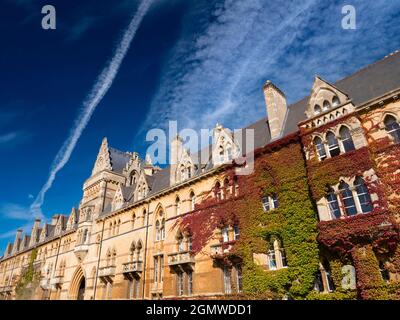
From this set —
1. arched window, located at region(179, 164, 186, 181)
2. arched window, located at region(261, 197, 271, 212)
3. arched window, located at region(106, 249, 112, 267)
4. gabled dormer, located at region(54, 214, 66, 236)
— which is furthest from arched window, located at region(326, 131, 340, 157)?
gabled dormer, located at region(54, 214, 66, 236)

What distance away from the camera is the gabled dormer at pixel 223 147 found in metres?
26.0

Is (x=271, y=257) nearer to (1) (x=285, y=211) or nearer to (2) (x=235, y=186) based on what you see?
(1) (x=285, y=211)

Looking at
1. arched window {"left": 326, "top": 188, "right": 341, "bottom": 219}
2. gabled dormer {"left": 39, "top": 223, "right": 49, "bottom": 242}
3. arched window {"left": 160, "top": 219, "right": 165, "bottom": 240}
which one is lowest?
arched window {"left": 326, "top": 188, "right": 341, "bottom": 219}

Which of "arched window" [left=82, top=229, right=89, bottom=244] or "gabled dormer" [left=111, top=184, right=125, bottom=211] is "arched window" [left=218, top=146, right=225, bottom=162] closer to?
"gabled dormer" [left=111, top=184, right=125, bottom=211]

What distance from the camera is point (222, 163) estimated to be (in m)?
26.2

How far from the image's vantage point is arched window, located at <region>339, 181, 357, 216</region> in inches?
675

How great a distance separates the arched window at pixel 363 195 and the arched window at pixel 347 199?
1.39ft

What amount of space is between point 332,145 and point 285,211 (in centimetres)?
517

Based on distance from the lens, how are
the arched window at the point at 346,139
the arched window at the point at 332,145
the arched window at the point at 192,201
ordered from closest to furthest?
the arched window at the point at 346,139
the arched window at the point at 332,145
the arched window at the point at 192,201

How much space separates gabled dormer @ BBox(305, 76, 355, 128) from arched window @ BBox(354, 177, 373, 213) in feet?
14.5

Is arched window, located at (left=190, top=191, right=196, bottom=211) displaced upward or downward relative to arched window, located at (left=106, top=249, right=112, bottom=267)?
upward

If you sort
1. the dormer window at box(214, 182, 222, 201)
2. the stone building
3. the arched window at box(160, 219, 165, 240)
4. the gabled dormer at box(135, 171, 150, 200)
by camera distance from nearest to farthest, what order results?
1. the stone building
2. the dormer window at box(214, 182, 222, 201)
3. the arched window at box(160, 219, 165, 240)
4. the gabled dormer at box(135, 171, 150, 200)

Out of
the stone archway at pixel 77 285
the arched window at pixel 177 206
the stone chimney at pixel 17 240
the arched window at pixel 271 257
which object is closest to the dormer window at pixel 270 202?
the arched window at pixel 271 257

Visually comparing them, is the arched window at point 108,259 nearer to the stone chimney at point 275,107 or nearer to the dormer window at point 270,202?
the dormer window at point 270,202
